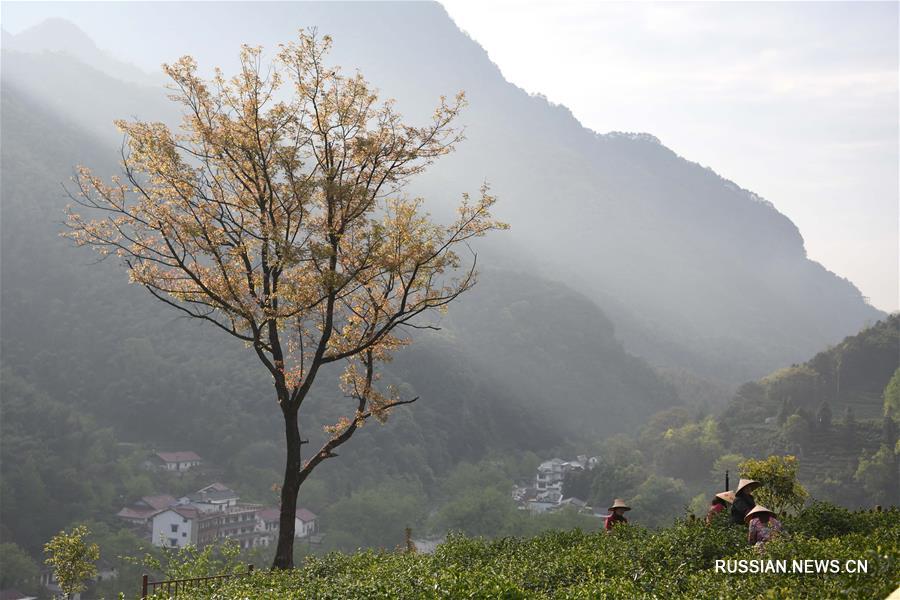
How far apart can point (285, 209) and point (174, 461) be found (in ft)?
216

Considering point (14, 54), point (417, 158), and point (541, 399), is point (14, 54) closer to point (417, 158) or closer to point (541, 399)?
point (541, 399)

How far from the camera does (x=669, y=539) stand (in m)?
8.19

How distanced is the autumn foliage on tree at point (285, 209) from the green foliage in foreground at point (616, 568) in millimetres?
4069

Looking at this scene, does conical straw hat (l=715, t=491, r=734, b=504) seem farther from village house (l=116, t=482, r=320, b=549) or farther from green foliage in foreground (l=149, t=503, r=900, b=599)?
village house (l=116, t=482, r=320, b=549)

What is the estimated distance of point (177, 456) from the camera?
Answer: 72.4 meters

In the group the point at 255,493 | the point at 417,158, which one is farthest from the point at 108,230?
the point at 255,493

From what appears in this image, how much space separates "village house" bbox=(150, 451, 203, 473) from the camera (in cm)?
7111

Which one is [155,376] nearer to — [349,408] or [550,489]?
[349,408]

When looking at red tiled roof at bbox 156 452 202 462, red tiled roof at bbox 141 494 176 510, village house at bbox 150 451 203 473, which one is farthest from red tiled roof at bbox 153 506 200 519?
red tiled roof at bbox 156 452 202 462

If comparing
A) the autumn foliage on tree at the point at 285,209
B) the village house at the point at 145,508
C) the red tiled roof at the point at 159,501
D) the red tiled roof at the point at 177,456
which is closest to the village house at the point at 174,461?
the red tiled roof at the point at 177,456

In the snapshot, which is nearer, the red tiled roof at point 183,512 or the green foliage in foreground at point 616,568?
the green foliage in foreground at point 616,568

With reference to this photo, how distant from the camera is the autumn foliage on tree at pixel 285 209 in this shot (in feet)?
39.6

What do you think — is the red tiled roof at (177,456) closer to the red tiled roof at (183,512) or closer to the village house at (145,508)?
the village house at (145,508)

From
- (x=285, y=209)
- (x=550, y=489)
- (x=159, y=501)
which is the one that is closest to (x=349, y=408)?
(x=550, y=489)
